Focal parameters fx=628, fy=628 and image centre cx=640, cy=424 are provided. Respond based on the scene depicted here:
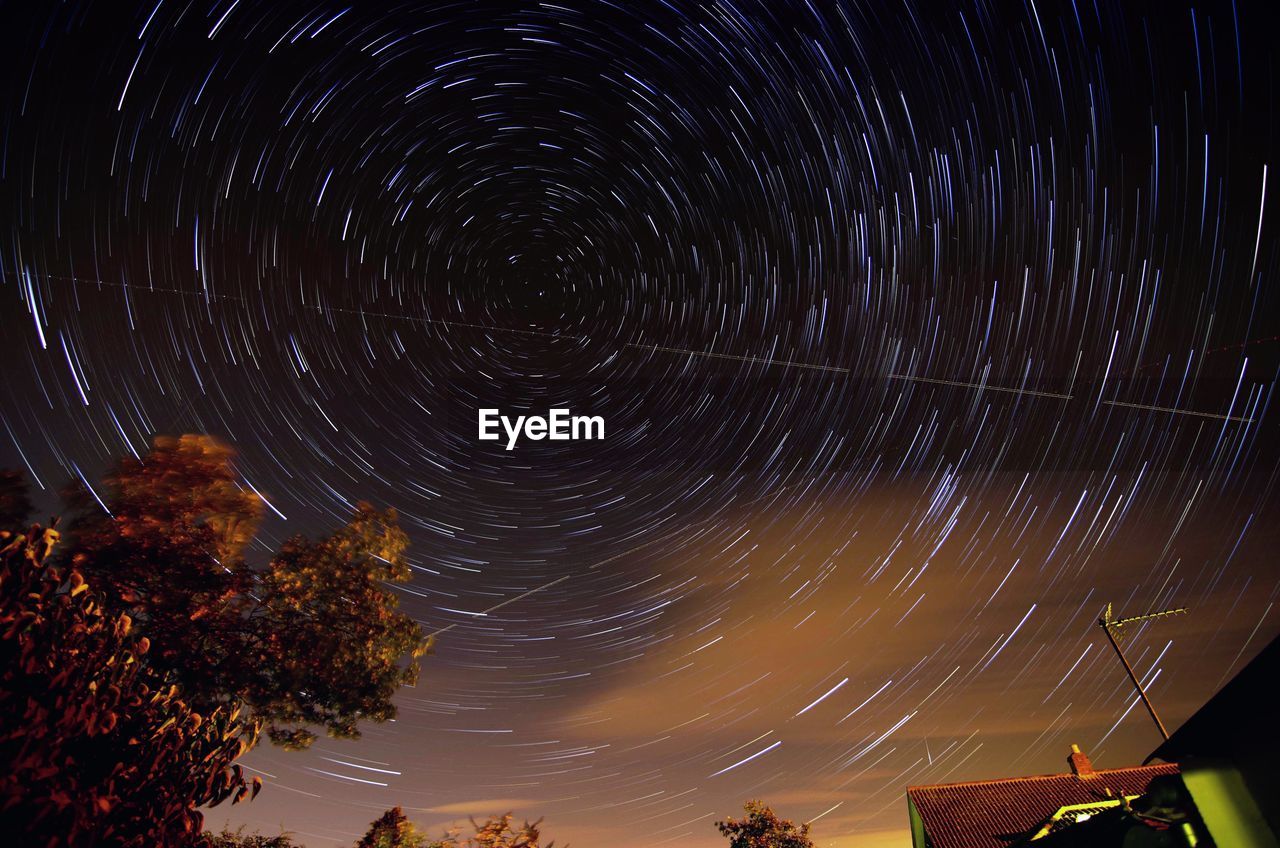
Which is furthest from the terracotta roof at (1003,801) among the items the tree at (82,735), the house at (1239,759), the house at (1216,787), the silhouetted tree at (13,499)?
the silhouetted tree at (13,499)

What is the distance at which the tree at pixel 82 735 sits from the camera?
434 cm

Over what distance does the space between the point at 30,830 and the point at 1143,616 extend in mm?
24925

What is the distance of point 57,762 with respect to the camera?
15.4 ft

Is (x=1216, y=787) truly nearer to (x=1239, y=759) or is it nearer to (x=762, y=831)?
(x=1239, y=759)

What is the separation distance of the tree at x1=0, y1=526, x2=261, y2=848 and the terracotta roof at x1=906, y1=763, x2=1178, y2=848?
19.7 meters

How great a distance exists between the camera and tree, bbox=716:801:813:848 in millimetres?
29562

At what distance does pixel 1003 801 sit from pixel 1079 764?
11.0ft

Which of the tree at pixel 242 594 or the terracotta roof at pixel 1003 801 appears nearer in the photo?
the tree at pixel 242 594

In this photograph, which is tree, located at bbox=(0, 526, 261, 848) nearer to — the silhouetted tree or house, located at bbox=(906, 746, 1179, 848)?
the silhouetted tree

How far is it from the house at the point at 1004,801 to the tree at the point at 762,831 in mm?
10832

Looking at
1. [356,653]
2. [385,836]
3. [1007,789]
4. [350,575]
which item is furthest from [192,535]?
[1007,789]

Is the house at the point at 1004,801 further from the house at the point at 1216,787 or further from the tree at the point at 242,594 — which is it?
the tree at the point at 242,594

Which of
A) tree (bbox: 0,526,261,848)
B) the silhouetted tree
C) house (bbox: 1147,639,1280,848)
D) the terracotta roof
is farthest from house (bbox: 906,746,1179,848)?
the silhouetted tree

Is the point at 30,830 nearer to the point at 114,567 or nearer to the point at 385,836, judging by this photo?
the point at 114,567
